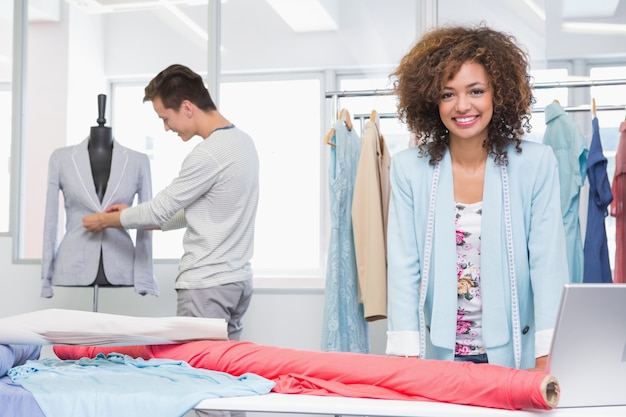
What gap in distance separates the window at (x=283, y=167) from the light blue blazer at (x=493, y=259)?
6.84ft

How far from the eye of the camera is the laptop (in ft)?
4.33

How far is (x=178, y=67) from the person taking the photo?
9.82 ft

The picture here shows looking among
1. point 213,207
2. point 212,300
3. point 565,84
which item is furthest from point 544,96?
point 212,300

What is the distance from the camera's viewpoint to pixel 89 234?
3531mm

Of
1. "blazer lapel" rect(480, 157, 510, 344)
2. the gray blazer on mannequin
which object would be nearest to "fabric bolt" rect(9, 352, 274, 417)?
"blazer lapel" rect(480, 157, 510, 344)

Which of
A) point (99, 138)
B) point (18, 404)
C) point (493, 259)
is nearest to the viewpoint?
point (18, 404)

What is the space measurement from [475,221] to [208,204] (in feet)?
3.71

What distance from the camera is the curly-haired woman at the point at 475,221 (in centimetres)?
196

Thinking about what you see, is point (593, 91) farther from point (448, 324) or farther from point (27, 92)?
point (27, 92)

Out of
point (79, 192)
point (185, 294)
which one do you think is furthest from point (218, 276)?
point (79, 192)

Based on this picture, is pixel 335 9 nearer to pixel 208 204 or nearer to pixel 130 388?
pixel 208 204

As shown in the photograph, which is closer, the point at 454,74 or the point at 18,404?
the point at 18,404

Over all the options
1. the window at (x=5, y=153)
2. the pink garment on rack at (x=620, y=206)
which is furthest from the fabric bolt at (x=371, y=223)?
the window at (x=5, y=153)

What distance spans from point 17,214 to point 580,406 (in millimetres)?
3732
